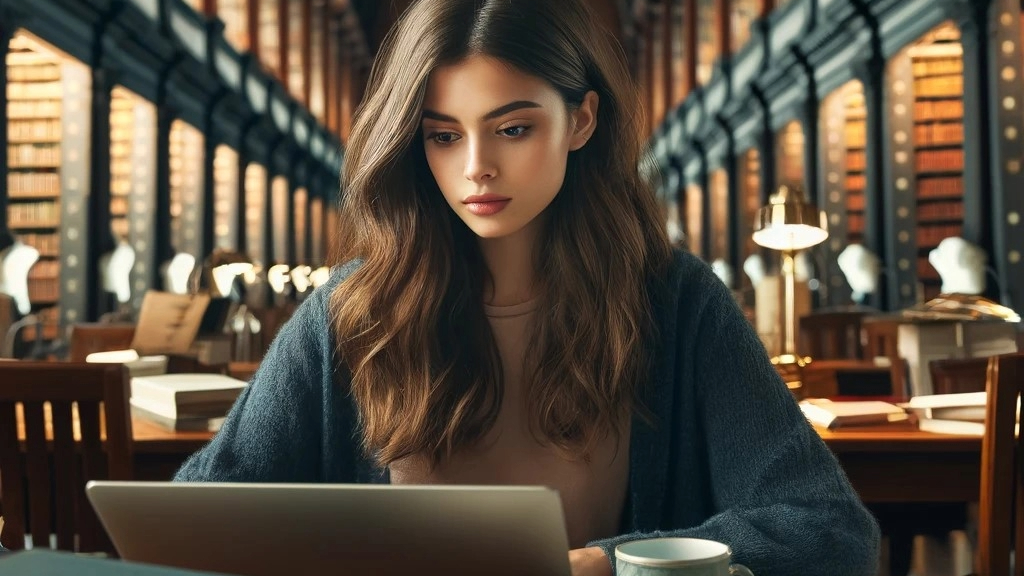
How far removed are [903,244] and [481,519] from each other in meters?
8.95

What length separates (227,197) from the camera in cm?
1584

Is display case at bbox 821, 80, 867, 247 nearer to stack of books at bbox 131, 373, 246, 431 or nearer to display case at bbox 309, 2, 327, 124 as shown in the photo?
stack of books at bbox 131, 373, 246, 431

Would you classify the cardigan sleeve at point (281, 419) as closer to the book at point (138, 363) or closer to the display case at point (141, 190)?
the book at point (138, 363)

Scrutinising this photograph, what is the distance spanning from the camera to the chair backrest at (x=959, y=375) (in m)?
3.01

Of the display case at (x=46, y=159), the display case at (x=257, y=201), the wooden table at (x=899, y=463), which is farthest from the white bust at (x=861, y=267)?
the display case at (x=257, y=201)

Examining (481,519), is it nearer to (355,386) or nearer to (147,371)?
(355,386)

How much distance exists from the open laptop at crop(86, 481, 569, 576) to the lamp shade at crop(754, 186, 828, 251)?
2.83m

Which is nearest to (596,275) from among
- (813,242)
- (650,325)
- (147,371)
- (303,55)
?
(650,325)

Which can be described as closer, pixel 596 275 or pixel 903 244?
pixel 596 275

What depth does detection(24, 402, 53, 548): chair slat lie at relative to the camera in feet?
6.39

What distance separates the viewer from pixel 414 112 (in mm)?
1435

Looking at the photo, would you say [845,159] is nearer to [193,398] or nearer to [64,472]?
[193,398]

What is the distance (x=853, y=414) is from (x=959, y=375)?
0.49 m

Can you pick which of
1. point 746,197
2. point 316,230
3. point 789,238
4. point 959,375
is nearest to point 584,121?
point 959,375
